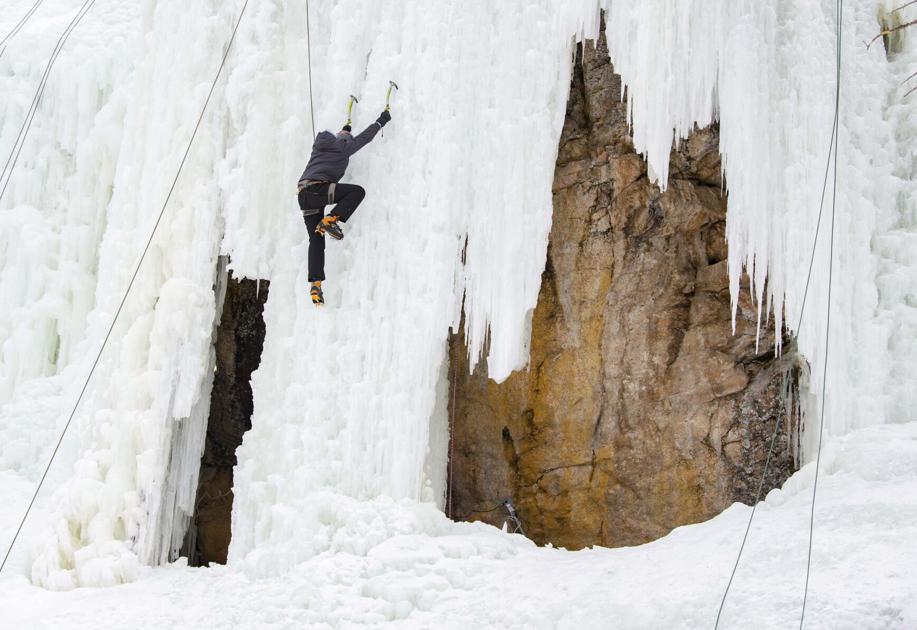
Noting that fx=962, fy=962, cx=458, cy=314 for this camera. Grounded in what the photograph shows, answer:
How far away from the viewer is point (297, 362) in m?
6.80

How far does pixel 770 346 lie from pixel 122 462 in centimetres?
474

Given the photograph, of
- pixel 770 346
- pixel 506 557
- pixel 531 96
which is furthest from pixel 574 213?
pixel 506 557

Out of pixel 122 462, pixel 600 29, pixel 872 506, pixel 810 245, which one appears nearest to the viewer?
pixel 872 506

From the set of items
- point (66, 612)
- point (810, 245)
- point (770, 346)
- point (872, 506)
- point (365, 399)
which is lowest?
point (66, 612)

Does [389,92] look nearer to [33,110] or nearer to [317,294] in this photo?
[317,294]

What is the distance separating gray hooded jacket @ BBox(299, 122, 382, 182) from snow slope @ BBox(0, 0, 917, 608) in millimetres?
269

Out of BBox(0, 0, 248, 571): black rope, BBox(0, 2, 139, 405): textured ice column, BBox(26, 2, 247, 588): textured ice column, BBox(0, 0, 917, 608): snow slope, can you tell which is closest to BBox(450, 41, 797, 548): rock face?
BBox(0, 0, 917, 608): snow slope

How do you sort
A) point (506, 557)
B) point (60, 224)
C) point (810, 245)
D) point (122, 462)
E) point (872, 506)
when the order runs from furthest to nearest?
point (60, 224), point (122, 462), point (810, 245), point (506, 557), point (872, 506)

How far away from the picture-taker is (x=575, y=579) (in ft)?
17.5

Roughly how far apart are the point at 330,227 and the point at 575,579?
2.89 metres

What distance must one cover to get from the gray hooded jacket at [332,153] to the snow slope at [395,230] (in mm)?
269

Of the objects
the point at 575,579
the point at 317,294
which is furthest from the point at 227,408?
the point at 575,579

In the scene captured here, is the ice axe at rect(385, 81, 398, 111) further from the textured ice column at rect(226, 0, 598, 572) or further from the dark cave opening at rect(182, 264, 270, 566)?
the dark cave opening at rect(182, 264, 270, 566)

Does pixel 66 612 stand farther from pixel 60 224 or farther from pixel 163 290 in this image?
pixel 60 224
